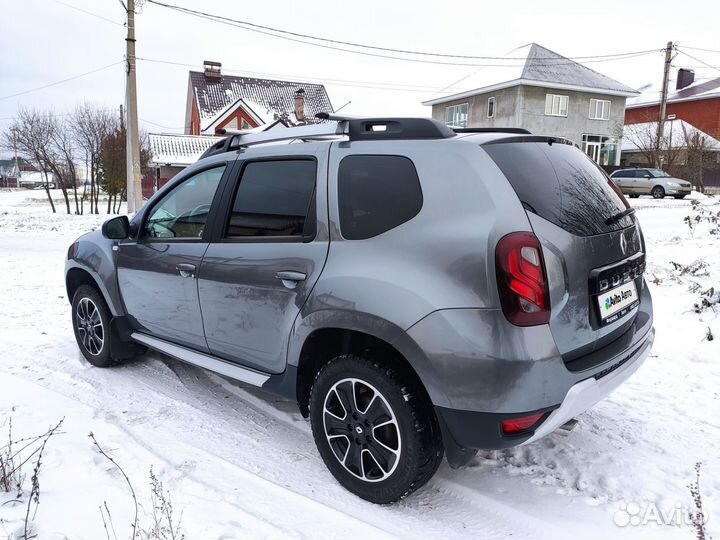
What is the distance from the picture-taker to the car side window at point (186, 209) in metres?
3.65

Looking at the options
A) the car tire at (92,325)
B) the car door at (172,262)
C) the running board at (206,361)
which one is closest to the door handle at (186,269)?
the car door at (172,262)

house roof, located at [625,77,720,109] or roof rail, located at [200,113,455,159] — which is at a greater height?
house roof, located at [625,77,720,109]

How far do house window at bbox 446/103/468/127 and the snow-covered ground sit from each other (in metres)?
38.4

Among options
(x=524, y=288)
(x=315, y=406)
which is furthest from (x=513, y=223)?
(x=315, y=406)

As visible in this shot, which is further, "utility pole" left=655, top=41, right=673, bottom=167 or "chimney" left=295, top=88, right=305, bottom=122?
"chimney" left=295, top=88, right=305, bottom=122

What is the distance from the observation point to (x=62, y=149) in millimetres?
25516

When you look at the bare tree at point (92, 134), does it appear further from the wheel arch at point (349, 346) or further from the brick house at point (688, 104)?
the brick house at point (688, 104)

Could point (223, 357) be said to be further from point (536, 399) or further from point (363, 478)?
point (536, 399)

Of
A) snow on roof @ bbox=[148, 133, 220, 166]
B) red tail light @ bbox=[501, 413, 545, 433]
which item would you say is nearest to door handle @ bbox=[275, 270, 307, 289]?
red tail light @ bbox=[501, 413, 545, 433]

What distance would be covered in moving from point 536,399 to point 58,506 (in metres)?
2.30

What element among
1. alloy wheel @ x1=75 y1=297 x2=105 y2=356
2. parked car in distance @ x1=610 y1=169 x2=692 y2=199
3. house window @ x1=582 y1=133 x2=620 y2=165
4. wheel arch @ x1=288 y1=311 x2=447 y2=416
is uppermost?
house window @ x1=582 y1=133 x2=620 y2=165

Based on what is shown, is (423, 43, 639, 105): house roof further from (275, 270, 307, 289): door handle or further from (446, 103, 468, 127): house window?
(275, 270, 307, 289): door handle

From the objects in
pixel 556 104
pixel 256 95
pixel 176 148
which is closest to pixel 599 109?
pixel 556 104

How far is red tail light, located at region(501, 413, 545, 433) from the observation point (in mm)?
2314
